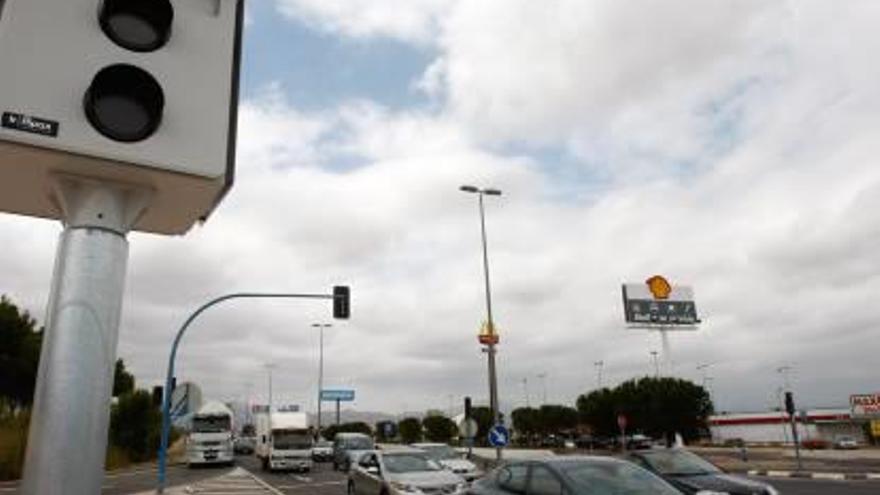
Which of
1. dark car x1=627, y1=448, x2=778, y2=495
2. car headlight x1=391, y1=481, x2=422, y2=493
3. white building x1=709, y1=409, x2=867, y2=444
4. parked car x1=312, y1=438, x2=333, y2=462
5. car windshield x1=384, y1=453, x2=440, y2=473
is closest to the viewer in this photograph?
dark car x1=627, y1=448, x2=778, y2=495

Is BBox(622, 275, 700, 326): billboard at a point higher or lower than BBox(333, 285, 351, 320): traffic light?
higher

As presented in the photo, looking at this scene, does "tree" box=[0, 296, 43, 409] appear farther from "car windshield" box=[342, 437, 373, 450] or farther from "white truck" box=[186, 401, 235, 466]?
"car windshield" box=[342, 437, 373, 450]

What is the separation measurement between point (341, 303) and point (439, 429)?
7590 centimetres

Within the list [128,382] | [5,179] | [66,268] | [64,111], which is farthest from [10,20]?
[128,382]

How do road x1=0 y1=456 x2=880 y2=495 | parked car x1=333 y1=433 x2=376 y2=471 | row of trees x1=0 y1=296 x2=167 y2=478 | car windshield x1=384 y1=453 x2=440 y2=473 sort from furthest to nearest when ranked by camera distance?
row of trees x1=0 y1=296 x2=167 y2=478, parked car x1=333 y1=433 x2=376 y2=471, road x1=0 y1=456 x2=880 y2=495, car windshield x1=384 y1=453 x2=440 y2=473

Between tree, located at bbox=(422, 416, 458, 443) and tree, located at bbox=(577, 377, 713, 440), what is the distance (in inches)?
1257

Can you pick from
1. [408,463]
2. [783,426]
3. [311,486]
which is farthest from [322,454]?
[783,426]

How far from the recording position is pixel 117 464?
141ft

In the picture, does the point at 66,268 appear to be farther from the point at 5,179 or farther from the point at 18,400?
the point at 18,400

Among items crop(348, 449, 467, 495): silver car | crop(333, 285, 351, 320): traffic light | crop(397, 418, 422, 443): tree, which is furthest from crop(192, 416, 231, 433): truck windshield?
crop(397, 418, 422, 443): tree

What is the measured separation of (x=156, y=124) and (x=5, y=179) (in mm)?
829

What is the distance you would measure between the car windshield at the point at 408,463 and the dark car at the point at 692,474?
4.48 m

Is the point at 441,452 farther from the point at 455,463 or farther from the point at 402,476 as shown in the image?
the point at 402,476

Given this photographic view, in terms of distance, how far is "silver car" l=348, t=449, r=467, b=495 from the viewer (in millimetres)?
15789
